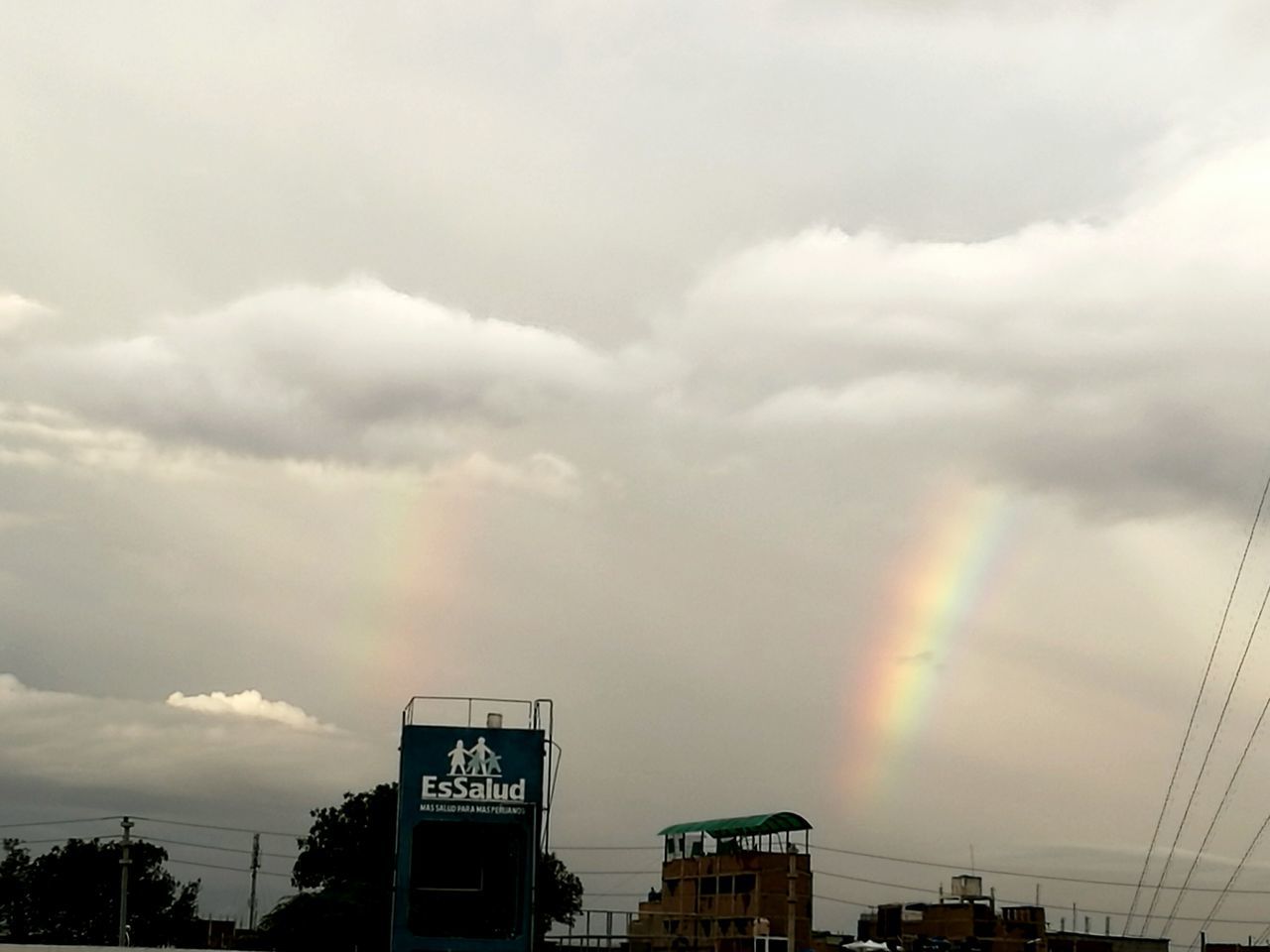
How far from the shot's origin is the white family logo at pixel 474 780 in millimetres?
59531

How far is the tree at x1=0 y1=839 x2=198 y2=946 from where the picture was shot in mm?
133625

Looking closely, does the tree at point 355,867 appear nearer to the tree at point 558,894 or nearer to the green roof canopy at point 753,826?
the tree at point 558,894

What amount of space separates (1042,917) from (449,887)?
25.1 meters

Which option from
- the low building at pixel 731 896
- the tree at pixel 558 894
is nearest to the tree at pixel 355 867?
the tree at pixel 558 894

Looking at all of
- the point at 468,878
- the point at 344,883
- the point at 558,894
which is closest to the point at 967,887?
the point at 468,878

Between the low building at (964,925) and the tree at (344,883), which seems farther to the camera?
the tree at (344,883)

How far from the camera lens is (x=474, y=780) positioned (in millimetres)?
59812

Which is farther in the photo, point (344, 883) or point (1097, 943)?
point (344, 883)

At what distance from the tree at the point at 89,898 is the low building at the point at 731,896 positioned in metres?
72.8

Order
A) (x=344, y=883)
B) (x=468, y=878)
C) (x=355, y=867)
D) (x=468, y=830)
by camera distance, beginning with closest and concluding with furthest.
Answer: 1. (x=468, y=878)
2. (x=468, y=830)
3. (x=344, y=883)
4. (x=355, y=867)

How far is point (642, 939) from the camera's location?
68688mm

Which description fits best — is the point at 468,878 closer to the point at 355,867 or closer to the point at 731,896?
the point at 731,896

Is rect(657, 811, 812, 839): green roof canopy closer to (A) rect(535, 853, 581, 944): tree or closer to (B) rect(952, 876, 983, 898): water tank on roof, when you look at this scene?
(B) rect(952, 876, 983, 898): water tank on roof

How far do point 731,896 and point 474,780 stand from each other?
1200 centimetres
